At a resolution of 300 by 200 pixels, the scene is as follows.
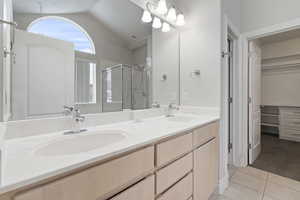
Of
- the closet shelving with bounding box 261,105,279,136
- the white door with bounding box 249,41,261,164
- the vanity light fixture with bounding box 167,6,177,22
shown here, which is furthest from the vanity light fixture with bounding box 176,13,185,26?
the closet shelving with bounding box 261,105,279,136

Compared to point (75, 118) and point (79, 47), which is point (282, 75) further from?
point (75, 118)

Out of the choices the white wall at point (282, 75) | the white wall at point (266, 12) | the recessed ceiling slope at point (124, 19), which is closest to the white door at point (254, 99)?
the white wall at point (266, 12)

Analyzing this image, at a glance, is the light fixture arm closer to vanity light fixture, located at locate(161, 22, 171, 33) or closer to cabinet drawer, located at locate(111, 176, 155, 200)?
vanity light fixture, located at locate(161, 22, 171, 33)

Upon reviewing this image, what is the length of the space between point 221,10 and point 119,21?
3.79 ft

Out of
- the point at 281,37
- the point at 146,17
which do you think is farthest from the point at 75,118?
the point at 281,37

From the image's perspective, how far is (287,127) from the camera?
3.70 meters

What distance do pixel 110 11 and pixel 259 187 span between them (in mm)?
2475

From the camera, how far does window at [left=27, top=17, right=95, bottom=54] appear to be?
1091 mm

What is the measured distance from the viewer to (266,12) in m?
2.34

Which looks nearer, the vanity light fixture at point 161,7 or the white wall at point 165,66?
the vanity light fixture at point 161,7

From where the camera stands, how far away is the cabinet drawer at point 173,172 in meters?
1.00

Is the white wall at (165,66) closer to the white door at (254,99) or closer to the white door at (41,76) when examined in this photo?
the white door at (41,76)

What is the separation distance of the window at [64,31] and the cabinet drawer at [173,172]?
108 centimetres

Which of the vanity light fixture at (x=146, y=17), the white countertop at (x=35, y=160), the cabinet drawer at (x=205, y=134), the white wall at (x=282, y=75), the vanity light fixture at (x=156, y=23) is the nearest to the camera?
the white countertop at (x=35, y=160)
